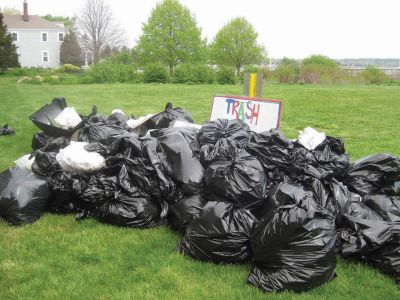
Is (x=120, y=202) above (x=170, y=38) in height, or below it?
below

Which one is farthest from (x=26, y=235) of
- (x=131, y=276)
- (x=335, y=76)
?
(x=335, y=76)

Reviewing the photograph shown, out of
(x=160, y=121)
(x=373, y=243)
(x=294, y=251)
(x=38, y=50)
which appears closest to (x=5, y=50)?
(x=38, y=50)

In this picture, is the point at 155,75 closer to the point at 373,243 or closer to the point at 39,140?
the point at 39,140

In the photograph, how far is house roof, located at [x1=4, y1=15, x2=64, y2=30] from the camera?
55.3m

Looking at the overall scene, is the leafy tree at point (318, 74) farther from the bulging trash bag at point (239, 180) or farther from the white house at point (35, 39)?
the white house at point (35, 39)

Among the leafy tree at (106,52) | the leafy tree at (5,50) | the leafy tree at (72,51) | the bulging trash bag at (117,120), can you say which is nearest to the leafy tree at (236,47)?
the leafy tree at (106,52)

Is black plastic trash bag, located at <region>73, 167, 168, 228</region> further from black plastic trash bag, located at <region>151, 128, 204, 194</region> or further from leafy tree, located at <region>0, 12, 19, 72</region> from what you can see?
leafy tree, located at <region>0, 12, 19, 72</region>

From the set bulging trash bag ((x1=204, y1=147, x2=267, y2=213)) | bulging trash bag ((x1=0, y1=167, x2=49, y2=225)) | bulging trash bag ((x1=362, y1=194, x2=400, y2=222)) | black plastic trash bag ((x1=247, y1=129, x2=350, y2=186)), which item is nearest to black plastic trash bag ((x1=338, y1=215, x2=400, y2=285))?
bulging trash bag ((x1=362, y1=194, x2=400, y2=222))

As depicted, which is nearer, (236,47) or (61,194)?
(61,194)

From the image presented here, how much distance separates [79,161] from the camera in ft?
13.3

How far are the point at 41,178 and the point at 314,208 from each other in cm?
261

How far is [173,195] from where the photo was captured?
3709 mm

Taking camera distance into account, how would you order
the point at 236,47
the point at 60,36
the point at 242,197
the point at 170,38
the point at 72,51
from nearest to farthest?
the point at 242,197
the point at 170,38
the point at 236,47
the point at 72,51
the point at 60,36

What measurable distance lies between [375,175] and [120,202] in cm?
231
